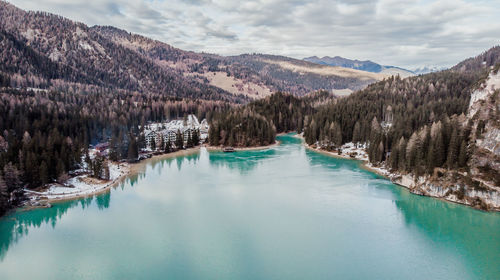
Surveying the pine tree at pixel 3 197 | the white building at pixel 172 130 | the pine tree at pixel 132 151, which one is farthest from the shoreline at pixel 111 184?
the white building at pixel 172 130

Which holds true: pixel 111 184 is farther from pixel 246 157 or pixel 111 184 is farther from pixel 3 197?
pixel 246 157

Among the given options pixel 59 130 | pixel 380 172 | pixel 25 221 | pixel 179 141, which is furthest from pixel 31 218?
pixel 380 172

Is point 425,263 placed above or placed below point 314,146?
below

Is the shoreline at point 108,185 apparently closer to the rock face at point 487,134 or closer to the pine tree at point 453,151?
the pine tree at point 453,151

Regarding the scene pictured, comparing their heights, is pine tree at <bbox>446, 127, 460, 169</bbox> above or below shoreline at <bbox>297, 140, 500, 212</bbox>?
above

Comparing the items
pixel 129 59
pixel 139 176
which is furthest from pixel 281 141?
pixel 129 59

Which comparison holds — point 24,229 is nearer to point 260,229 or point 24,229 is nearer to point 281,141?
point 260,229

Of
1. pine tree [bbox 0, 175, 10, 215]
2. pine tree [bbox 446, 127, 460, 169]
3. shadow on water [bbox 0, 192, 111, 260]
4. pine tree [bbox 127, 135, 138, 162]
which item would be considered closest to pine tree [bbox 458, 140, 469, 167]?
pine tree [bbox 446, 127, 460, 169]

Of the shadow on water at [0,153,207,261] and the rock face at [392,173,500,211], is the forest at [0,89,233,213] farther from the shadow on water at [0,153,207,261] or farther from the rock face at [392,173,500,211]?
the rock face at [392,173,500,211]
